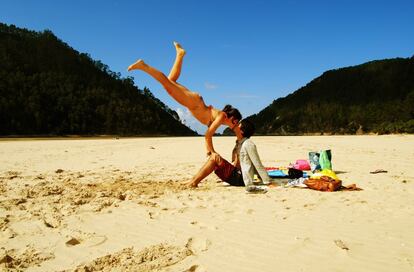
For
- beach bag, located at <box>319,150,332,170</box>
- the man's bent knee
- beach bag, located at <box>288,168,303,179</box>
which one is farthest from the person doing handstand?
beach bag, located at <box>319,150,332,170</box>

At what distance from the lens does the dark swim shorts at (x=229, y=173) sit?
277 inches

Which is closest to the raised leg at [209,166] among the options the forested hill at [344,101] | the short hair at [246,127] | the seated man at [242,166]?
the seated man at [242,166]

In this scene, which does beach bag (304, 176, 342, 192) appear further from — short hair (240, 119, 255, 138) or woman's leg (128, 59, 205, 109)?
woman's leg (128, 59, 205, 109)

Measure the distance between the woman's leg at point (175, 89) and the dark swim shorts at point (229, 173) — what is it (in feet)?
4.33

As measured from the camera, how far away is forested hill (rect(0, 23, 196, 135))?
69625 millimetres

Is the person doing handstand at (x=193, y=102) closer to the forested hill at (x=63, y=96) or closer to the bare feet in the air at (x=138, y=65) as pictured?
the bare feet in the air at (x=138, y=65)

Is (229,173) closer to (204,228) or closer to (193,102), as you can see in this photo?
(193,102)

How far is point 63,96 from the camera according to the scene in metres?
78.8

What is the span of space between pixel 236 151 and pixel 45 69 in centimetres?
8922

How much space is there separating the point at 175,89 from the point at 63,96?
78914 mm

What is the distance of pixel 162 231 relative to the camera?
4.13 meters

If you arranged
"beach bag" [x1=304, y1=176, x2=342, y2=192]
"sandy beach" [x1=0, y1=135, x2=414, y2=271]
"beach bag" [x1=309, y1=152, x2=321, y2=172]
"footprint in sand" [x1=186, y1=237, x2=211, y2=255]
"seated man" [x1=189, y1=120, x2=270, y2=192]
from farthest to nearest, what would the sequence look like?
"beach bag" [x1=309, y1=152, x2=321, y2=172] < "seated man" [x1=189, y1=120, x2=270, y2=192] < "beach bag" [x1=304, y1=176, x2=342, y2=192] < "footprint in sand" [x1=186, y1=237, x2=211, y2=255] < "sandy beach" [x1=0, y1=135, x2=414, y2=271]

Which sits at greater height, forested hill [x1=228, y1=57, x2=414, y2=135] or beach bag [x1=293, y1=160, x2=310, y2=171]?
forested hill [x1=228, y1=57, x2=414, y2=135]

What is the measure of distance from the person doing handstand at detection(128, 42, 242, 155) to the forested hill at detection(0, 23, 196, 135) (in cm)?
6539
